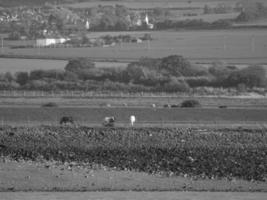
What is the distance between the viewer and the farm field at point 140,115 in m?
31.5

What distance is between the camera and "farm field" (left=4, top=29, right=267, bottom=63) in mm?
60438

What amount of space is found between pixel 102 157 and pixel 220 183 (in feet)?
11.1

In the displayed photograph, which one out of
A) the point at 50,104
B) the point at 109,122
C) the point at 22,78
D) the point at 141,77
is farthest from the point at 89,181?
the point at 22,78

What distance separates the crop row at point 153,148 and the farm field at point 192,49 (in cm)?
3064

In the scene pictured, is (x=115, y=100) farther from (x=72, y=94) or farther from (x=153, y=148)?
(x=153, y=148)

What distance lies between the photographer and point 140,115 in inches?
1323

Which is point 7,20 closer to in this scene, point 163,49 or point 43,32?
point 43,32

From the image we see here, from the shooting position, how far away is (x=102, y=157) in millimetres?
24438

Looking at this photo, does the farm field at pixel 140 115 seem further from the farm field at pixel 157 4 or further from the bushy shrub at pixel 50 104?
the farm field at pixel 157 4

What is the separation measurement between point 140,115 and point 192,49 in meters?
30.8

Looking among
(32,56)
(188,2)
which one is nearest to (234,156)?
(32,56)

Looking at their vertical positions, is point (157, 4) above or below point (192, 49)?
above

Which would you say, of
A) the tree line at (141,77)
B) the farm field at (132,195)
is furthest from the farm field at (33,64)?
the farm field at (132,195)

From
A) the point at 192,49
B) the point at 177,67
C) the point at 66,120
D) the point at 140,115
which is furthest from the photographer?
the point at 192,49
